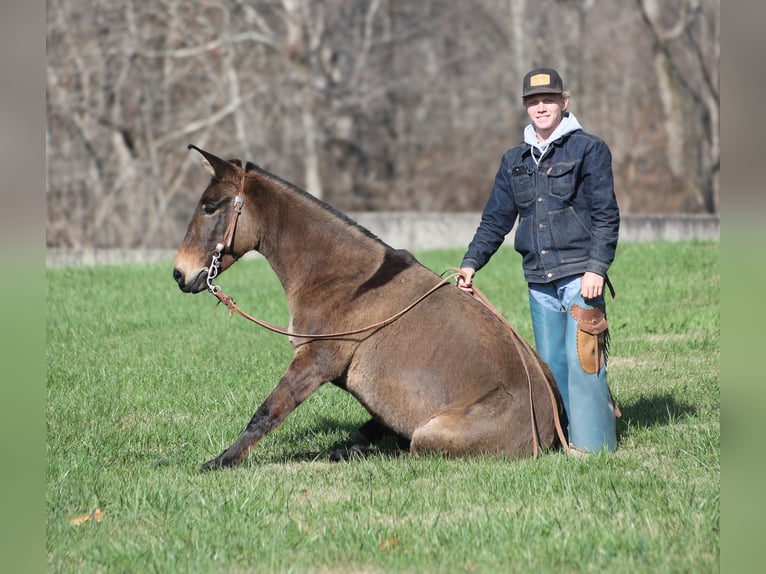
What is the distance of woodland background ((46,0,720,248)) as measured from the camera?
81.2 ft

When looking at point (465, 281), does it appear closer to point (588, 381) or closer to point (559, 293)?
point (559, 293)

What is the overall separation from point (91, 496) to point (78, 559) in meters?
1.08

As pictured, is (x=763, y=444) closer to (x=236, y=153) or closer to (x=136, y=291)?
(x=136, y=291)

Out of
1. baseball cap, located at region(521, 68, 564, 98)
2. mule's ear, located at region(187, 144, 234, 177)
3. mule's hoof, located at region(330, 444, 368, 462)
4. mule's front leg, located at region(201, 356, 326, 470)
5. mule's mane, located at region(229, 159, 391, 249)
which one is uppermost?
baseball cap, located at region(521, 68, 564, 98)

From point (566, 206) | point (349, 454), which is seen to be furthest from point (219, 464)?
point (566, 206)

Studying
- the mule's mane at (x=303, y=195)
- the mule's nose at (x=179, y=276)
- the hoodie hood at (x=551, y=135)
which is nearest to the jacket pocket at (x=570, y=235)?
the hoodie hood at (x=551, y=135)

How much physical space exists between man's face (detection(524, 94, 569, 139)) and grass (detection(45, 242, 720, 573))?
218 cm

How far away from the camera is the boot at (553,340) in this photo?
6594mm

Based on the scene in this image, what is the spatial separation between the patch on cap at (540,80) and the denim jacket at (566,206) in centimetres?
38

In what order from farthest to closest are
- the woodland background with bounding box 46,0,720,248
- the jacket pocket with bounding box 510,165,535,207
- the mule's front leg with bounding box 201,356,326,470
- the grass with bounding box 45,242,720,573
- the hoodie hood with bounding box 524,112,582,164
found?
1. the woodland background with bounding box 46,0,720,248
2. the jacket pocket with bounding box 510,165,535,207
3. the hoodie hood with bounding box 524,112,582,164
4. the mule's front leg with bounding box 201,356,326,470
5. the grass with bounding box 45,242,720,573

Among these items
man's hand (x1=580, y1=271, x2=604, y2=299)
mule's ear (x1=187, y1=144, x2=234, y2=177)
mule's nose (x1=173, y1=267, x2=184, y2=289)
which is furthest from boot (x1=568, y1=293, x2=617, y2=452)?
mule's nose (x1=173, y1=267, x2=184, y2=289)

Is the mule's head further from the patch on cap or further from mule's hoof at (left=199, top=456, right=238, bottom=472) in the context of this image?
the patch on cap

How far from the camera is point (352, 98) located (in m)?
27.3

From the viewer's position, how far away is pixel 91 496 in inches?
221
